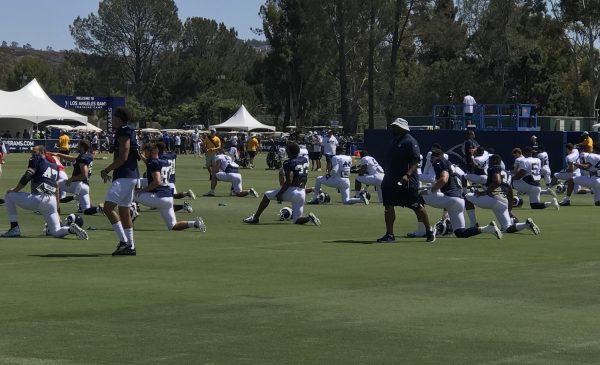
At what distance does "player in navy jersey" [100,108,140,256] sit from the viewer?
15.9 metres

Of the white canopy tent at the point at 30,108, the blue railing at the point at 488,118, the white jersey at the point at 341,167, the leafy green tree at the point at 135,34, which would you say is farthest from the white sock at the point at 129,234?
the leafy green tree at the point at 135,34

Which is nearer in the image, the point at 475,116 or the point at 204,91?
the point at 475,116

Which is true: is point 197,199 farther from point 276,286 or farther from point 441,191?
point 276,286

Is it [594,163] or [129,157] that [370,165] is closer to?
[594,163]

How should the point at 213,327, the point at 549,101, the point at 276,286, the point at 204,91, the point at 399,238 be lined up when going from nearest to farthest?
the point at 213,327
the point at 276,286
the point at 399,238
the point at 549,101
the point at 204,91

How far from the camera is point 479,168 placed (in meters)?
30.0

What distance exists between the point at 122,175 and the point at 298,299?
181 inches

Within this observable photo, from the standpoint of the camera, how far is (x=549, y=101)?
98625mm

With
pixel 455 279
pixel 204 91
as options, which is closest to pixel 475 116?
pixel 455 279

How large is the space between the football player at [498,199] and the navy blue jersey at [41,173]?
713 centimetres

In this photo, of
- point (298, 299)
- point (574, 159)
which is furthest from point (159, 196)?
point (574, 159)

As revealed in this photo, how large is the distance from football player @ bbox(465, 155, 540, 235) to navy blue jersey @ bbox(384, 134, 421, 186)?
218cm

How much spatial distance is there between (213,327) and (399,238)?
973cm

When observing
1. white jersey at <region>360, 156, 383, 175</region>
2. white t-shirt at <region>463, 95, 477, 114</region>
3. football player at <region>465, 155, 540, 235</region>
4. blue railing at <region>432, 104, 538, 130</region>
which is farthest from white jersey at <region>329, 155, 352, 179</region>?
blue railing at <region>432, 104, 538, 130</region>
